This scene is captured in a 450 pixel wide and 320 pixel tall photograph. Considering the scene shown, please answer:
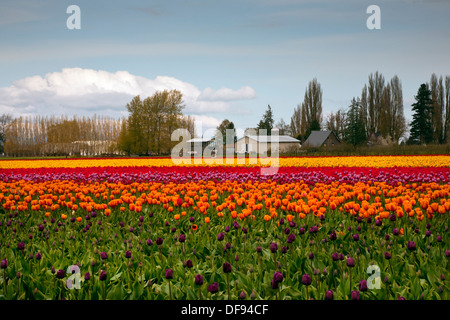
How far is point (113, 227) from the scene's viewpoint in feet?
18.4

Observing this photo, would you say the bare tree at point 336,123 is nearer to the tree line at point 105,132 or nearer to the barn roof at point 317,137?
the barn roof at point 317,137

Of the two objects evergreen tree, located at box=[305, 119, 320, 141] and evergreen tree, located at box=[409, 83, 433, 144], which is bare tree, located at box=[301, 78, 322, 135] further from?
evergreen tree, located at box=[409, 83, 433, 144]

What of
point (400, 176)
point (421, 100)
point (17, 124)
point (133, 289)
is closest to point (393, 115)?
point (421, 100)

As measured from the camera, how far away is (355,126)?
178ft

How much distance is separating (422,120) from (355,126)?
1640 centimetres

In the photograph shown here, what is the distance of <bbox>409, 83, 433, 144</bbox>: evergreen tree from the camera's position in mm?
34125

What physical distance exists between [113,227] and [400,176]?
703 cm

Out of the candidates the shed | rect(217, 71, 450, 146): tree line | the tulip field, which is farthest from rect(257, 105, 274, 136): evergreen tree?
the tulip field

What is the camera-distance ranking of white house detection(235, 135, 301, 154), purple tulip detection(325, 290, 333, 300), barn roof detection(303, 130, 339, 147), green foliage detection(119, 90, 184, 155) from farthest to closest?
1. white house detection(235, 135, 301, 154)
2. barn roof detection(303, 130, 339, 147)
3. green foliage detection(119, 90, 184, 155)
4. purple tulip detection(325, 290, 333, 300)

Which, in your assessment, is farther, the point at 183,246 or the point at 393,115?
the point at 393,115

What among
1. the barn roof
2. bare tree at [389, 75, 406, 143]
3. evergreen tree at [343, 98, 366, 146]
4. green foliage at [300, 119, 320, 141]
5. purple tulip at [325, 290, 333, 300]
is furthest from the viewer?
green foliage at [300, 119, 320, 141]

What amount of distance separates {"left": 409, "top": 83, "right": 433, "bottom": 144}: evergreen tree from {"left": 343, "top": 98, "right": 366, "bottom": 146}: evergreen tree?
29.6 ft

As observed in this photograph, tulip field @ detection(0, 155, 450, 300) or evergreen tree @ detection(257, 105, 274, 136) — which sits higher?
evergreen tree @ detection(257, 105, 274, 136)
